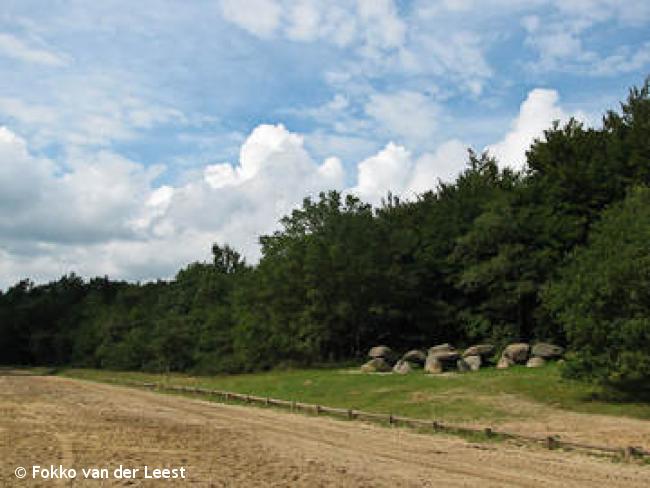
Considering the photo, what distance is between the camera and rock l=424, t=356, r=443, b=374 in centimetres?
4506

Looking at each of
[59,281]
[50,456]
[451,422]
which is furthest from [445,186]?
[59,281]

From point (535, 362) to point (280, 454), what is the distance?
27.5 m

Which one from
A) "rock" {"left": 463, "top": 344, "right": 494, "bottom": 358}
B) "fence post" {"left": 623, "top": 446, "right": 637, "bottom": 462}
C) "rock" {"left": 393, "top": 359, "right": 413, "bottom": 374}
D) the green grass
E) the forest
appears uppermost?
the forest

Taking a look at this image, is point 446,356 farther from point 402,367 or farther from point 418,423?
point 418,423

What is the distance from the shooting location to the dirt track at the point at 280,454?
53.3 ft

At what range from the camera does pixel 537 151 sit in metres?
62.6

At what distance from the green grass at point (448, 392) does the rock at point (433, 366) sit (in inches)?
46.7

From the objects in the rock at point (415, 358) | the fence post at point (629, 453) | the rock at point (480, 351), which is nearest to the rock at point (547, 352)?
the rock at point (480, 351)

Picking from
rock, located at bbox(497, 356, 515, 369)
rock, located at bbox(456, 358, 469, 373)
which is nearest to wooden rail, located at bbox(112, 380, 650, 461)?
rock, located at bbox(456, 358, 469, 373)

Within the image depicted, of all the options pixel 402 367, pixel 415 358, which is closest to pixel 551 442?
pixel 402 367

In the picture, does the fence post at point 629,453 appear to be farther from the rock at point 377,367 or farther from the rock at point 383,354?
the rock at point 383,354

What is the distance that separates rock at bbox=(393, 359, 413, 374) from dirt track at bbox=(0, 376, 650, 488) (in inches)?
649

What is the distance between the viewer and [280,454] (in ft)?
66.6

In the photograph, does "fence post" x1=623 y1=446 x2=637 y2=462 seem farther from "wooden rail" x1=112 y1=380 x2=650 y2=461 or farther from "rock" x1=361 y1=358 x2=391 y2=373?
"rock" x1=361 y1=358 x2=391 y2=373
